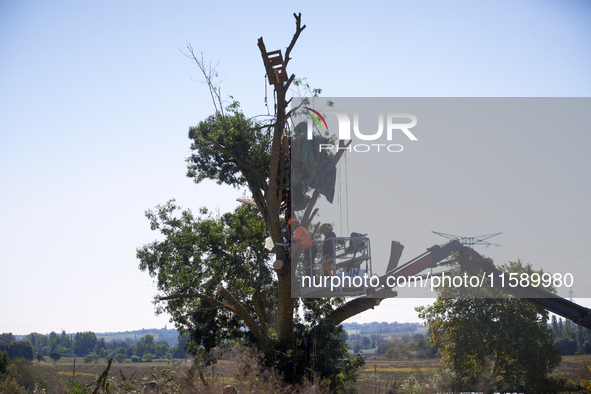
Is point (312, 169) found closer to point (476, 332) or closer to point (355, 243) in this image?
point (355, 243)

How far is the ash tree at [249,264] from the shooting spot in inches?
612

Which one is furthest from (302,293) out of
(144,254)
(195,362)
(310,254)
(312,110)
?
(144,254)

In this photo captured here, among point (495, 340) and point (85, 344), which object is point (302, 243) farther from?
point (85, 344)

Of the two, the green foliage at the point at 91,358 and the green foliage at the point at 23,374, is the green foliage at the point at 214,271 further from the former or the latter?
the green foliage at the point at 91,358

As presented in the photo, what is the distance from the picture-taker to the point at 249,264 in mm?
20234

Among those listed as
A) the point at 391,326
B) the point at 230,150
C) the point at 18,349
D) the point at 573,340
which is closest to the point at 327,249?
the point at 230,150

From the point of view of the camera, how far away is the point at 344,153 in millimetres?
14141

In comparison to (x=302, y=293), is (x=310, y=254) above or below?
above

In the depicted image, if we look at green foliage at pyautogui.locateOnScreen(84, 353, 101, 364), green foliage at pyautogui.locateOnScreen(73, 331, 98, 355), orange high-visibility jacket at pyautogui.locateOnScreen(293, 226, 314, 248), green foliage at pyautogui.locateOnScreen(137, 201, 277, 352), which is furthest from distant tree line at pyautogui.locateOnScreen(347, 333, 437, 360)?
green foliage at pyautogui.locateOnScreen(73, 331, 98, 355)

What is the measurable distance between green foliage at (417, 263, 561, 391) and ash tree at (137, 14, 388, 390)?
1120 centimetres

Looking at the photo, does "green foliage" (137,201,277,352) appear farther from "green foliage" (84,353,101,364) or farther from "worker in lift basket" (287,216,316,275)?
"green foliage" (84,353,101,364)

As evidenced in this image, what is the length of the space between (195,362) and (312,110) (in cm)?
724

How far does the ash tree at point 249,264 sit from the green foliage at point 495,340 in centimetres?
1120

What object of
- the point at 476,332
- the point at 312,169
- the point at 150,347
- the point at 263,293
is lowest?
the point at 150,347
